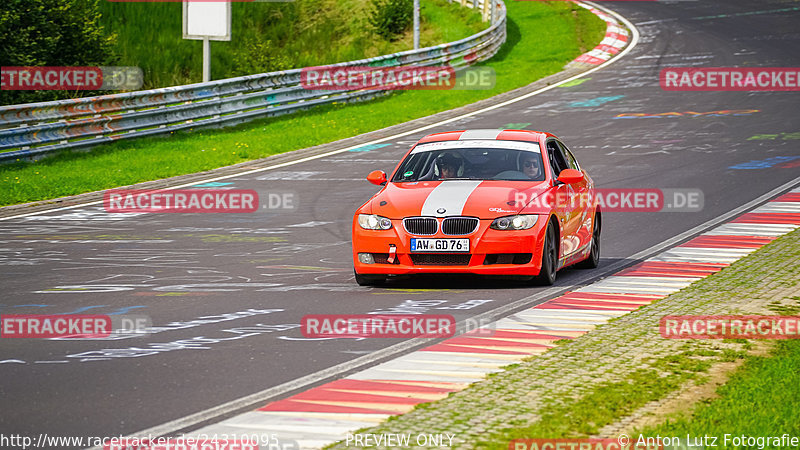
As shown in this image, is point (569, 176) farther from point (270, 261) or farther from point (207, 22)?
point (207, 22)

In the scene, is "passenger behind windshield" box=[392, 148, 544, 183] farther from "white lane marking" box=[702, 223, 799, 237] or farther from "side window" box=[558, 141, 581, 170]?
"white lane marking" box=[702, 223, 799, 237]

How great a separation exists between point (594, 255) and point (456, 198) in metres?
2.50

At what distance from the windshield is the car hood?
0.23 metres

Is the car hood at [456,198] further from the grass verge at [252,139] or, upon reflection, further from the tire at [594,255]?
the grass verge at [252,139]

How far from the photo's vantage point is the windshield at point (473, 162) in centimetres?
1262

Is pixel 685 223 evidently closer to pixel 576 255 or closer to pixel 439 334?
pixel 576 255

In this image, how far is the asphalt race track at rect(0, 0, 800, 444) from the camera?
7566mm

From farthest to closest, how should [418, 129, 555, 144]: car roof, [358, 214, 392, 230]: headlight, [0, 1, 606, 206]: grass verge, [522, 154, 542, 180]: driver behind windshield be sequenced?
[0, 1, 606, 206]: grass verge
[418, 129, 555, 144]: car roof
[522, 154, 542, 180]: driver behind windshield
[358, 214, 392, 230]: headlight

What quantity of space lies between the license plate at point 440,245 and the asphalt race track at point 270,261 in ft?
1.45

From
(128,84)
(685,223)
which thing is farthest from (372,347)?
(128,84)

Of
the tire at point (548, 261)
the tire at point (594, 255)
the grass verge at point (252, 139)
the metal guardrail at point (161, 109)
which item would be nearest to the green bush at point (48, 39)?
the metal guardrail at point (161, 109)

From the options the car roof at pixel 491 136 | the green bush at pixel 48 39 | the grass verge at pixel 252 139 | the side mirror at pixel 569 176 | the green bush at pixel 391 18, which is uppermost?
the green bush at pixel 391 18

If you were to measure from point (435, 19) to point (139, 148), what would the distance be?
24.4 metres

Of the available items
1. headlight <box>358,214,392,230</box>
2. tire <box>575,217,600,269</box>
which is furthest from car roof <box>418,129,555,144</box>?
headlight <box>358,214,392,230</box>
